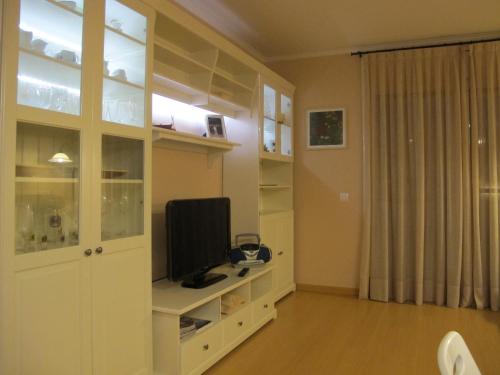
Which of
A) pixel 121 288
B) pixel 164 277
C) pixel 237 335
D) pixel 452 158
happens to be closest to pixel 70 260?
pixel 121 288

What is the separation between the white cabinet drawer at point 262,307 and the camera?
3500 millimetres

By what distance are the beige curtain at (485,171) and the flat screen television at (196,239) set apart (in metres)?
2.57

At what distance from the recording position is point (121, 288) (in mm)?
2279

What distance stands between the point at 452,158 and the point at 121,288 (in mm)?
3553

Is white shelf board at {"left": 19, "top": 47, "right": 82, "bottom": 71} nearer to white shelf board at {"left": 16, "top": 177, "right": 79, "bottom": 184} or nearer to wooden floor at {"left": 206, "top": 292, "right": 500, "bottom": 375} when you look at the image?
white shelf board at {"left": 16, "top": 177, "right": 79, "bottom": 184}

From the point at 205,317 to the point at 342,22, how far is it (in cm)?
299

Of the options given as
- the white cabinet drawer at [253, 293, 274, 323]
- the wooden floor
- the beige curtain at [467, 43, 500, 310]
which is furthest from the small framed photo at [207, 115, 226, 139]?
the beige curtain at [467, 43, 500, 310]

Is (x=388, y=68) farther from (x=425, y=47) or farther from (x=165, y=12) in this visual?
(x=165, y=12)

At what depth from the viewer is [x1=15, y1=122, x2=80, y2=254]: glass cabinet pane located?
181cm

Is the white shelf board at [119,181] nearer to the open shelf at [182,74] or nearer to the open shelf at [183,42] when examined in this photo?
the open shelf at [182,74]

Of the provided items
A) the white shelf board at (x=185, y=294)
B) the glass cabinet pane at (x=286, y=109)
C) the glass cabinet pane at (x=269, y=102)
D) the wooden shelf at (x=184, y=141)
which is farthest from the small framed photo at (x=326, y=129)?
the white shelf board at (x=185, y=294)

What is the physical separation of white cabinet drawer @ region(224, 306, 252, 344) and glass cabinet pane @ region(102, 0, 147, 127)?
1599 mm

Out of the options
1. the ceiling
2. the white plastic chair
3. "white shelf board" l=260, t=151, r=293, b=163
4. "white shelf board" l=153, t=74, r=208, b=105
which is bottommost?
the white plastic chair

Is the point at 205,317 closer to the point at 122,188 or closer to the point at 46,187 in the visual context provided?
the point at 122,188
